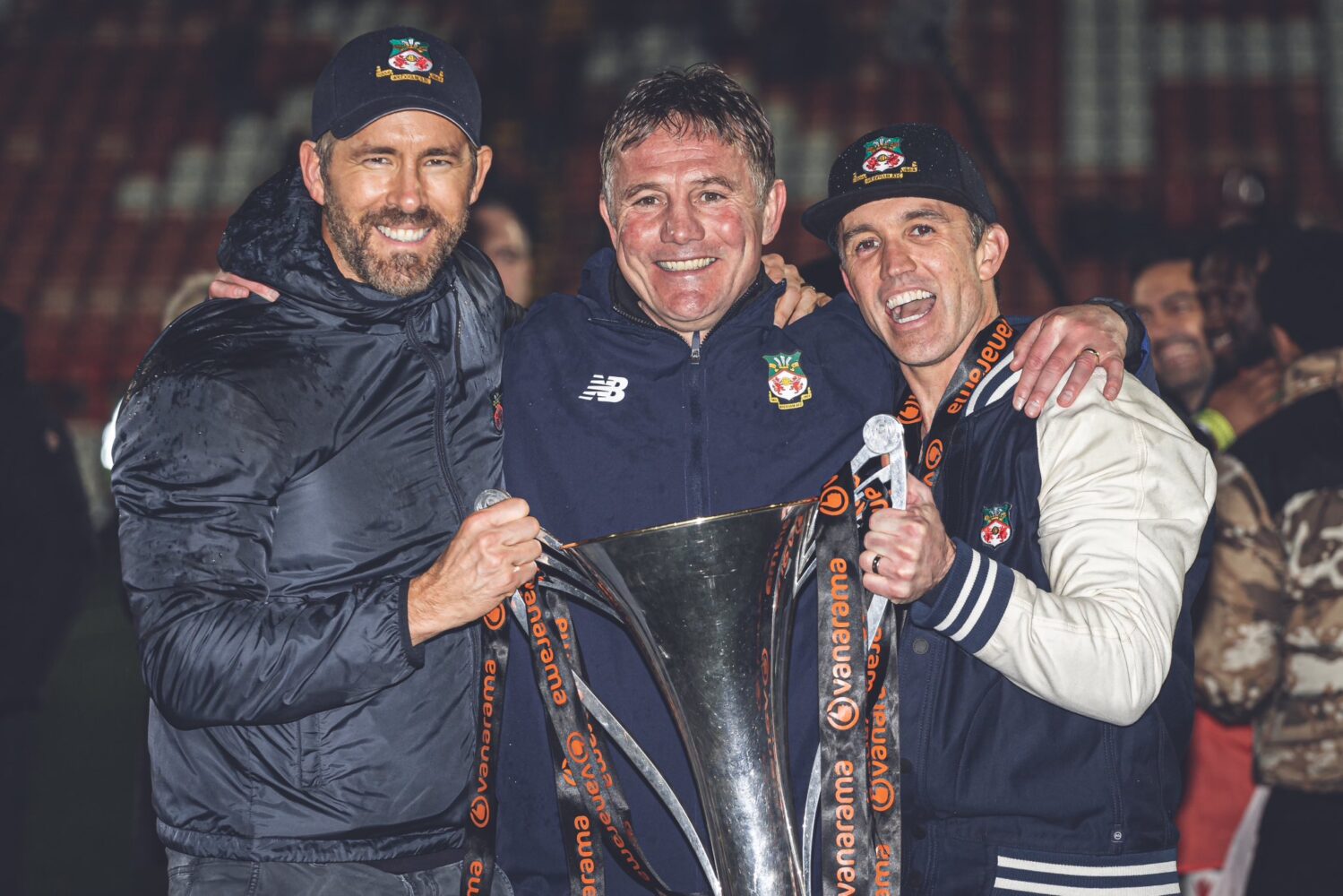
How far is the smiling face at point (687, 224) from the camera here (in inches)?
106

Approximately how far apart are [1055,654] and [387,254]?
4.31 ft

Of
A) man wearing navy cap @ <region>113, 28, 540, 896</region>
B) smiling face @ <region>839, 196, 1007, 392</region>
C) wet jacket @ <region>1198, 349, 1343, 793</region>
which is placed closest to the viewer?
man wearing navy cap @ <region>113, 28, 540, 896</region>

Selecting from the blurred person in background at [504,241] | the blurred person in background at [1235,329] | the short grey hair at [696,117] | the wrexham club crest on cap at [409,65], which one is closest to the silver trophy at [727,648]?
the short grey hair at [696,117]

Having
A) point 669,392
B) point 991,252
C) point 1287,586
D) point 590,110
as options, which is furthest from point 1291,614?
point 590,110

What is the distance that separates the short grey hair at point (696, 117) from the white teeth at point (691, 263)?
17cm

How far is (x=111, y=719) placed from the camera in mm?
7629

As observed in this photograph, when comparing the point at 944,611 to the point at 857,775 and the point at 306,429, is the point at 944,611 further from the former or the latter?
the point at 306,429

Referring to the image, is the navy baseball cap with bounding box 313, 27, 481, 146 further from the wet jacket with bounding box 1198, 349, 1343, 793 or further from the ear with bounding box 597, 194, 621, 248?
the wet jacket with bounding box 1198, 349, 1343, 793

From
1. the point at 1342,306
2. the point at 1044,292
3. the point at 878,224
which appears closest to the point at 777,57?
the point at 1044,292

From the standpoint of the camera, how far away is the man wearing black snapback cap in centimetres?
221

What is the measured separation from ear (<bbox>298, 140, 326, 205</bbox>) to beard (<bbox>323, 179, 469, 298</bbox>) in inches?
1.7

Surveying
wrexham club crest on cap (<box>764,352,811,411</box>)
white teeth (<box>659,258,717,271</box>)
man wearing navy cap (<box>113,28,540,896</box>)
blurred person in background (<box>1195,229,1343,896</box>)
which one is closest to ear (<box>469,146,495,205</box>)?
man wearing navy cap (<box>113,28,540,896</box>)

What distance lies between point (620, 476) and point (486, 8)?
39.8 ft

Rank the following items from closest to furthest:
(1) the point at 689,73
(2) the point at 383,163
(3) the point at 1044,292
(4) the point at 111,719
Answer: (2) the point at 383,163, (1) the point at 689,73, (4) the point at 111,719, (3) the point at 1044,292
